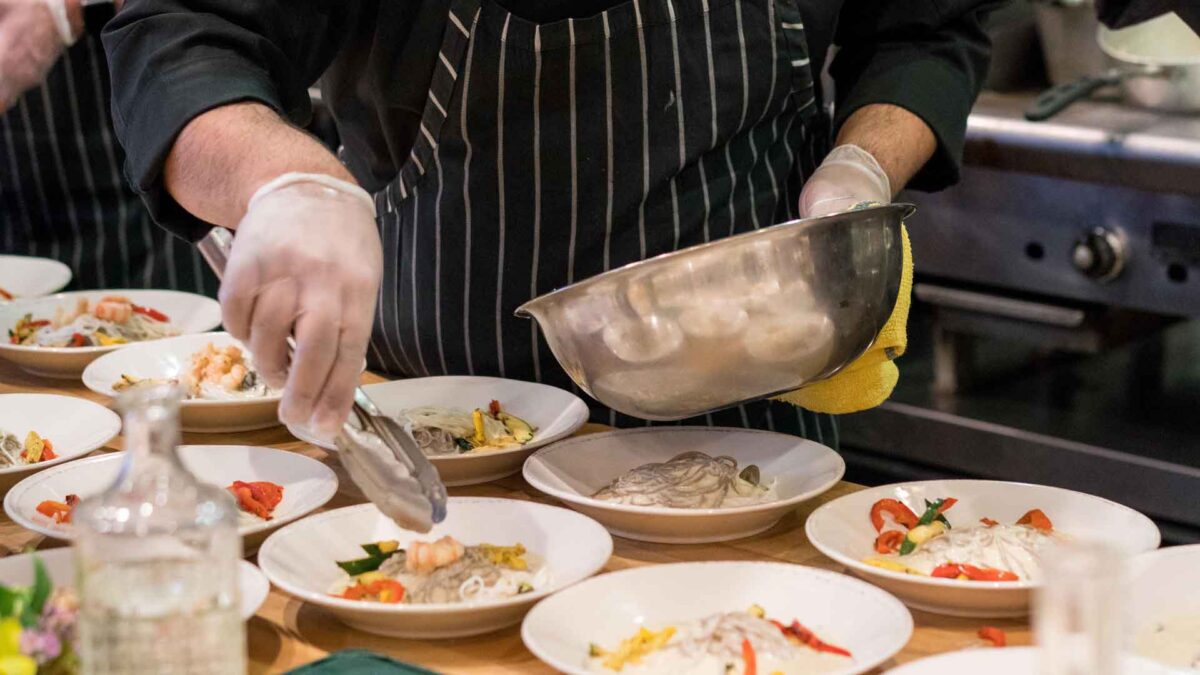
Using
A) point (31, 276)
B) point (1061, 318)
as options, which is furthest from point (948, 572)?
point (31, 276)

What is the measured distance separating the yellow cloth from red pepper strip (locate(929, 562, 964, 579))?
30 cm

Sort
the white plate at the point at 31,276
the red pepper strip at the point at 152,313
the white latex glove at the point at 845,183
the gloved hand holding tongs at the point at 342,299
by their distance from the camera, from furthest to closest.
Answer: the white plate at the point at 31,276, the red pepper strip at the point at 152,313, the white latex glove at the point at 845,183, the gloved hand holding tongs at the point at 342,299

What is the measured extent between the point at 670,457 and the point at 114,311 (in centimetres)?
115

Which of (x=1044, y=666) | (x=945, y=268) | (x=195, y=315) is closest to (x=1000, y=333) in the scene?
(x=945, y=268)

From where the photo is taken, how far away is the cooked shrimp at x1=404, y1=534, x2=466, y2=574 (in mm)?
1496

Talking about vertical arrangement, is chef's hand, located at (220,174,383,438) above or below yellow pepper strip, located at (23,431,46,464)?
above

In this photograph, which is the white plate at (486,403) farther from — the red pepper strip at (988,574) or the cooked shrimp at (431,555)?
the red pepper strip at (988,574)

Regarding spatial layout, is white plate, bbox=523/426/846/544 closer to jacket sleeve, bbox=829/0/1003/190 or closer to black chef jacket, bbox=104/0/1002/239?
black chef jacket, bbox=104/0/1002/239

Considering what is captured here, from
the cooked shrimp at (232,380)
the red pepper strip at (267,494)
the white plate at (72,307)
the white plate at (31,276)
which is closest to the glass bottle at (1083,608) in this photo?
the red pepper strip at (267,494)

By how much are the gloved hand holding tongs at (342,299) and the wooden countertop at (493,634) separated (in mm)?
136

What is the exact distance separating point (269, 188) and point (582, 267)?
2.17ft

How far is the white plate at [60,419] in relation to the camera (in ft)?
6.55

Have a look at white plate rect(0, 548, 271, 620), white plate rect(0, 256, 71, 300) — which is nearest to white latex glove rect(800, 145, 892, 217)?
A: white plate rect(0, 548, 271, 620)

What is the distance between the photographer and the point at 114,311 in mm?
2520
